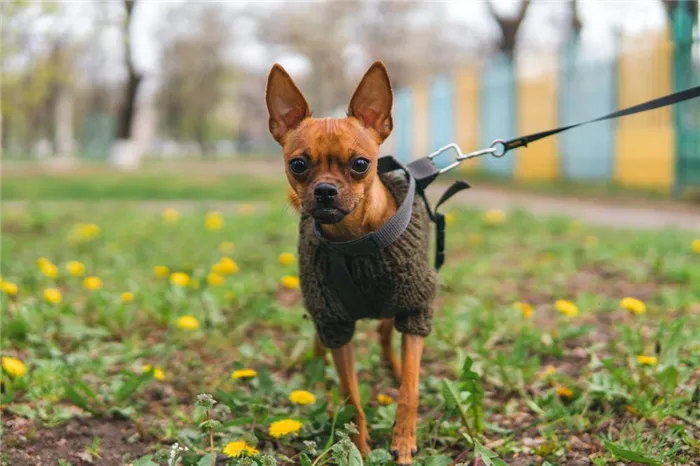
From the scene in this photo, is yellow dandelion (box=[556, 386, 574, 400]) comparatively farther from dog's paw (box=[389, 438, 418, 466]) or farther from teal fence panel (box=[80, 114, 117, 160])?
teal fence panel (box=[80, 114, 117, 160])

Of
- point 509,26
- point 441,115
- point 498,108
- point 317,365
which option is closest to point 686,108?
point 498,108

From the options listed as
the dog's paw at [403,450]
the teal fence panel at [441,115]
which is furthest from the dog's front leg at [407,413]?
the teal fence panel at [441,115]

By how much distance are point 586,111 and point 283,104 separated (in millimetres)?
13411

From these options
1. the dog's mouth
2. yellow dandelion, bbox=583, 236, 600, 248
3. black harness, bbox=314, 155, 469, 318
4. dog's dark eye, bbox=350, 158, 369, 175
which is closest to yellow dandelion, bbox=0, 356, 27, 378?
black harness, bbox=314, 155, 469, 318

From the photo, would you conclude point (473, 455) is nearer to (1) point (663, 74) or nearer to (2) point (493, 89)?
(1) point (663, 74)

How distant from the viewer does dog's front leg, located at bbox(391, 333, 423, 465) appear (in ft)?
7.86

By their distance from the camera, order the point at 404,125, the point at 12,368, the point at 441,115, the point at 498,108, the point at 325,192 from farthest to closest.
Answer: the point at 404,125
the point at 441,115
the point at 498,108
the point at 12,368
the point at 325,192

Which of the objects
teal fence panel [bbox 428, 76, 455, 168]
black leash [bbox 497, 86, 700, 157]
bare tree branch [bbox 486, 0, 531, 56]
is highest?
bare tree branch [bbox 486, 0, 531, 56]

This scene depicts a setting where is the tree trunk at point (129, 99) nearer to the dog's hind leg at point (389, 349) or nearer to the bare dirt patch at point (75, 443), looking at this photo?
the dog's hind leg at point (389, 349)

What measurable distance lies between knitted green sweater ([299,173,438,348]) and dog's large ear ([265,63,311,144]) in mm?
358

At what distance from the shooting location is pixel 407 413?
2438 millimetres

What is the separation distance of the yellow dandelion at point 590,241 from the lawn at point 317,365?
0.13m

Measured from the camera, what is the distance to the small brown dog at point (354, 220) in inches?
91.3

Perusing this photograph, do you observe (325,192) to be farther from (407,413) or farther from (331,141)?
(407,413)
